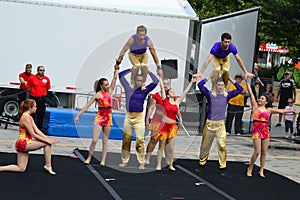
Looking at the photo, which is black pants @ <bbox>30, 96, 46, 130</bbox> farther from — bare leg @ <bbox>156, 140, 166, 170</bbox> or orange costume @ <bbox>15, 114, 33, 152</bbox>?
orange costume @ <bbox>15, 114, 33, 152</bbox>

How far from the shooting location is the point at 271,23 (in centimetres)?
2317

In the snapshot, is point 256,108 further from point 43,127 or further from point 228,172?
point 43,127

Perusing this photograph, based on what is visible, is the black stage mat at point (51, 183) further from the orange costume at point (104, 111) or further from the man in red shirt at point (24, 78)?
the man in red shirt at point (24, 78)

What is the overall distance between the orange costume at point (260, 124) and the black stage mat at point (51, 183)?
10.7ft

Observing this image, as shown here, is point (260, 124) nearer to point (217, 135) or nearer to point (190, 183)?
point (217, 135)

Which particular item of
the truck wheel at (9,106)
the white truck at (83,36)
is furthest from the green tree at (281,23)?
the truck wheel at (9,106)

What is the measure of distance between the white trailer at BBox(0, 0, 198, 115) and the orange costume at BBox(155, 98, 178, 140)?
737 cm

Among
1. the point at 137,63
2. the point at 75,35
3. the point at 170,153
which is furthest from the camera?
the point at 75,35

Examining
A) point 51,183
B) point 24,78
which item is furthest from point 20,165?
point 24,78

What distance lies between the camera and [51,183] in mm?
11227

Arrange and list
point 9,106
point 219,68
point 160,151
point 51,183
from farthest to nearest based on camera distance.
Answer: point 9,106 < point 219,68 < point 160,151 < point 51,183

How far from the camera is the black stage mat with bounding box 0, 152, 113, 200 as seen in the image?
400 inches

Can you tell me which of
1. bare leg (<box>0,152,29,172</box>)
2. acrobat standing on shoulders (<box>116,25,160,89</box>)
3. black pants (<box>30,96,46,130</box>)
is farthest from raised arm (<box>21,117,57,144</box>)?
black pants (<box>30,96,46,130</box>)

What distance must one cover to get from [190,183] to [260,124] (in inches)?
82.0
